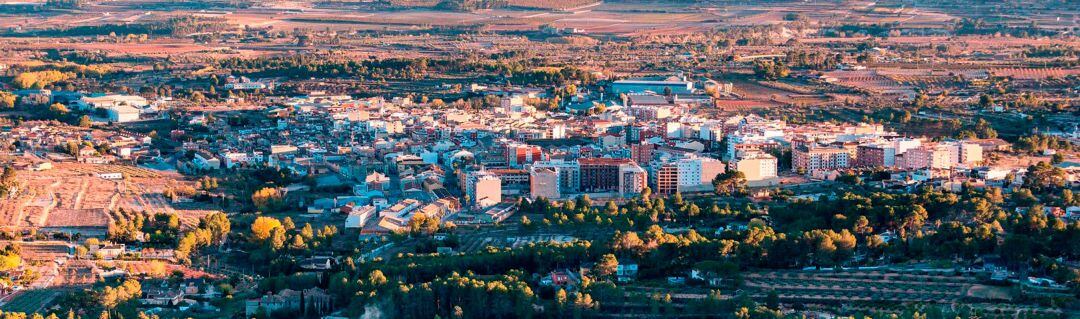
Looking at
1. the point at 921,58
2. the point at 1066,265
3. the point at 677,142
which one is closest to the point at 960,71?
the point at 921,58

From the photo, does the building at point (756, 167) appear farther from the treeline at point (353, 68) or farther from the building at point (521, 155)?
the treeline at point (353, 68)

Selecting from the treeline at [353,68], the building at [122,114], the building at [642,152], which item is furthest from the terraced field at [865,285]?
the treeline at [353,68]

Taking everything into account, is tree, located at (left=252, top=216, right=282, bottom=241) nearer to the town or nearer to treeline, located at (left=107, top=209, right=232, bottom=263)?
the town

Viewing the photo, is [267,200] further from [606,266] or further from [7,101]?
[7,101]

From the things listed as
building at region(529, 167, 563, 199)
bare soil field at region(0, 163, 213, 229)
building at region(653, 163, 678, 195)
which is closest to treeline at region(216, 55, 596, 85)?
bare soil field at region(0, 163, 213, 229)

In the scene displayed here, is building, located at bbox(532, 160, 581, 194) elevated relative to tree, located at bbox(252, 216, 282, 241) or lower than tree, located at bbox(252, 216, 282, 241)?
lower
